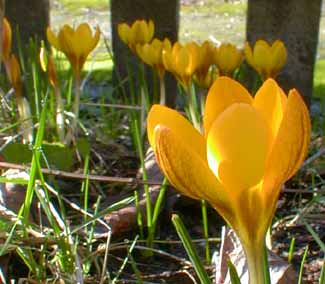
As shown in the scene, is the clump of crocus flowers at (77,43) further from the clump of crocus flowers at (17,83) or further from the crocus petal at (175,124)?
the crocus petal at (175,124)

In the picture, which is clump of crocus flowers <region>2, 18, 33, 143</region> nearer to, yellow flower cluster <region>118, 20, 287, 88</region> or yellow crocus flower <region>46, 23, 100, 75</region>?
yellow crocus flower <region>46, 23, 100, 75</region>

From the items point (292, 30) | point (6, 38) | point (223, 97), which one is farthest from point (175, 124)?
point (292, 30)

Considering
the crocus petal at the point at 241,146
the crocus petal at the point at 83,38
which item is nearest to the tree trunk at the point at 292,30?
the crocus petal at the point at 83,38

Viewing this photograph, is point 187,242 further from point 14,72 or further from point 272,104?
point 14,72

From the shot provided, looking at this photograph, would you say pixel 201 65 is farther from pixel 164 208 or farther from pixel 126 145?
pixel 126 145

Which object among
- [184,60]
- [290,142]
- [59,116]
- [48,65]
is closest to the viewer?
[290,142]

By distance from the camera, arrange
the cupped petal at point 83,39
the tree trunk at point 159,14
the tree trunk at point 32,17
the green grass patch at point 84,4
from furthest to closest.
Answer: the green grass patch at point 84,4, the tree trunk at point 32,17, the tree trunk at point 159,14, the cupped petal at point 83,39
